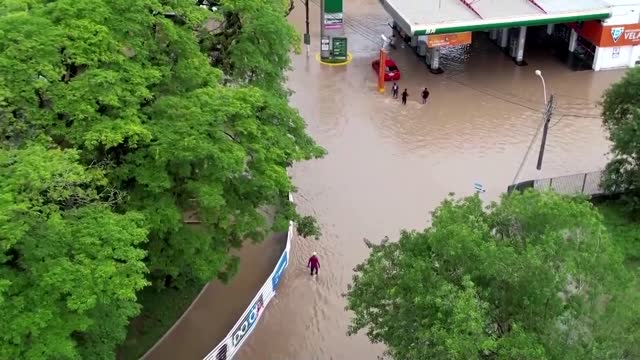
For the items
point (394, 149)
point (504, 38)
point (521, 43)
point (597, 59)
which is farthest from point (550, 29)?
point (394, 149)

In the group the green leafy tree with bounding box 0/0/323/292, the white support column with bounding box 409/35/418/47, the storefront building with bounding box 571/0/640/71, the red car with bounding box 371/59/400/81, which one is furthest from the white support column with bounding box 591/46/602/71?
the green leafy tree with bounding box 0/0/323/292

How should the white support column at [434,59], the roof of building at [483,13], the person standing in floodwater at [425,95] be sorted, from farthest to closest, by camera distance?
the white support column at [434,59], the roof of building at [483,13], the person standing in floodwater at [425,95]

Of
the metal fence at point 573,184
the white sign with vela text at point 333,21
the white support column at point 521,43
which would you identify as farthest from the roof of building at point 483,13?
the metal fence at point 573,184

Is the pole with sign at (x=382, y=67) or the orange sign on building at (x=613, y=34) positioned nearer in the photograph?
the pole with sign at (x=382, y=67)

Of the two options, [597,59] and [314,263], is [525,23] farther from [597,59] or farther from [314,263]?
[314,263]

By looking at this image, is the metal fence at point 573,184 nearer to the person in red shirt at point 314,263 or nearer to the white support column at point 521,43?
the person in red shirt at point 314,263

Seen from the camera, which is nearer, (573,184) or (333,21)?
(573,184)
